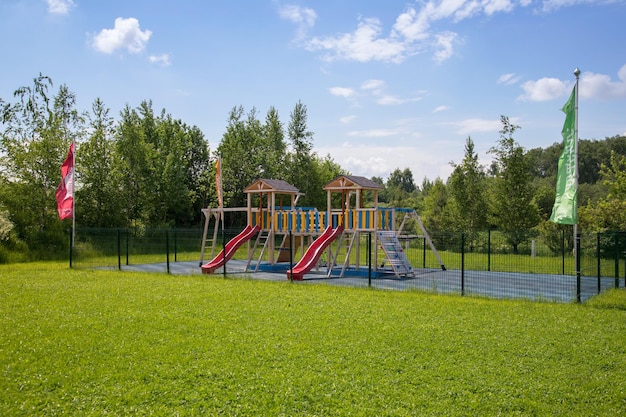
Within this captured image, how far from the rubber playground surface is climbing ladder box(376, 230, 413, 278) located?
12.2 inches

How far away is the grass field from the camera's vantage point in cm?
514

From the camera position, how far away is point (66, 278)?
15.2m

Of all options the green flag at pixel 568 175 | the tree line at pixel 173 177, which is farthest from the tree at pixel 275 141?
the green flag at pixel 568 175

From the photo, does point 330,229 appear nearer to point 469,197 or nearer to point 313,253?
point 313,253

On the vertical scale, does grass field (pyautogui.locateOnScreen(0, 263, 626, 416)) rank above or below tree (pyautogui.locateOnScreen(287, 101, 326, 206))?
below

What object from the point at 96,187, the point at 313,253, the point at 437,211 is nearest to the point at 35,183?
the point at 96,187

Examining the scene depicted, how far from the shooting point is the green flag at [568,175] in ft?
37.9

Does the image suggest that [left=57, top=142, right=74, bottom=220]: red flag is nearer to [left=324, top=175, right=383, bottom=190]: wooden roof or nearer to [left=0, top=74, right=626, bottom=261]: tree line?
[left=0, top=74, right=626, bottom=261]: tree line

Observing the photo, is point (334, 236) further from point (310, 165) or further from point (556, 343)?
point (310, 165)

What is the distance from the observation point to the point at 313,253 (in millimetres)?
17062

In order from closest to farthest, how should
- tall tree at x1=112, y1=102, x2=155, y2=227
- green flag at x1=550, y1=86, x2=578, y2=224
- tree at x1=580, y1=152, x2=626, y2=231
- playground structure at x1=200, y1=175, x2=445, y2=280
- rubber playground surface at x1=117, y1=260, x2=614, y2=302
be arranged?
green flag at x1=550, y1=86, x2=578, y2=224 < rubber playground surface at x1=117, y1=260, x2=614, y2=302 < playground structure at x1=200, y1=175, x2=445, y2=280 < tree at x1=580, y1=152, x2=626, y2=231 < tall tree at x1=112, y1=102, x2=155, y2=227

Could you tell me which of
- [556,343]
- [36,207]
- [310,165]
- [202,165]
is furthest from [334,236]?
[202,165]

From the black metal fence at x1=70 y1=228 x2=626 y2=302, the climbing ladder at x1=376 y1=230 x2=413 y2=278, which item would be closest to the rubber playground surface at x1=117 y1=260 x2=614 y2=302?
the black metal fence at x1=70 y1=228 x2=626 y2=302

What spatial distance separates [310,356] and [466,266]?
14.4 metres
